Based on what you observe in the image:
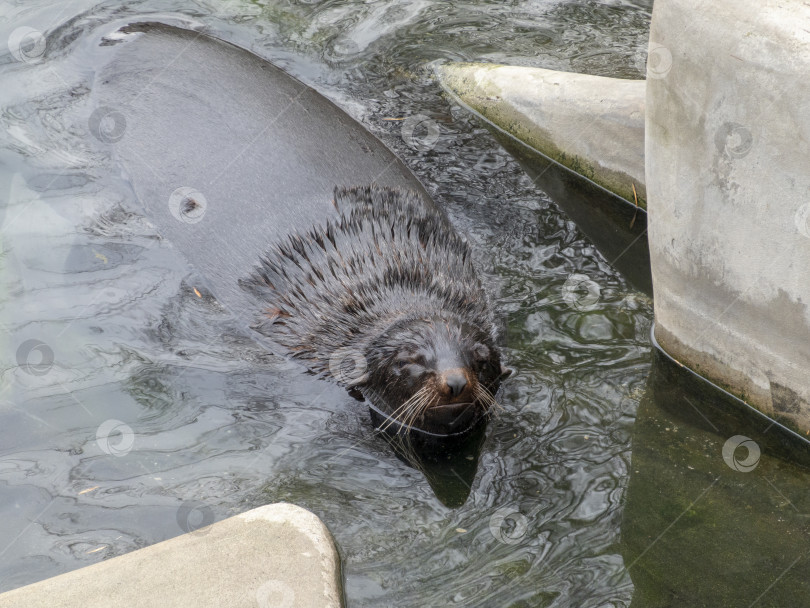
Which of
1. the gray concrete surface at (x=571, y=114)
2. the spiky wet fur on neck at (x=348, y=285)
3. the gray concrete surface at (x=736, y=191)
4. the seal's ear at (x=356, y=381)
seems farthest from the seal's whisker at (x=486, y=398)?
the gray concrete surface at (x=571, y=114)

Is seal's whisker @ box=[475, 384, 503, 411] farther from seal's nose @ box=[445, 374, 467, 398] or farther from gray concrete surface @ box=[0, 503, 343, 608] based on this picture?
gray concrete surface @ box=[0, 503, 343, 608]

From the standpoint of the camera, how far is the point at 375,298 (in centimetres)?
507

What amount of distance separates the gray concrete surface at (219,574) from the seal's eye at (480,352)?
4.35ft

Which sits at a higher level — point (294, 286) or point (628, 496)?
point (294, 286)

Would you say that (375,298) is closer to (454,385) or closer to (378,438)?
(378,438)

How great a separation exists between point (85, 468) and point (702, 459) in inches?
119

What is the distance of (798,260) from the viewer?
402cm

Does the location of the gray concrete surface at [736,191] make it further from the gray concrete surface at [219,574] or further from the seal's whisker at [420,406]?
the gray concrete surface at [219,574]

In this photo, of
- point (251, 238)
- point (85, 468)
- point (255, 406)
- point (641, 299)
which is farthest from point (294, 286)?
point (641, 299)

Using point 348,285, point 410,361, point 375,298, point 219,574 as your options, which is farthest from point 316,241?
point 219,574

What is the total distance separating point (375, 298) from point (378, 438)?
32.3 inches

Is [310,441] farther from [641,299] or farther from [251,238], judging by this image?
[641,299]

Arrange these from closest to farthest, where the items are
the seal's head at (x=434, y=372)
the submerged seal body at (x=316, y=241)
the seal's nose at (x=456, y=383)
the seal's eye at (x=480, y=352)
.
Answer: the seal's nose at (x=456, y=383), the seal's head at (x=434, y=372), the seal's eye at (x=480, y=352), the submerged seal body at (x=316, y=241)

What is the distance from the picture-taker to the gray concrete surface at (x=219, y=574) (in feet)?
11.1
